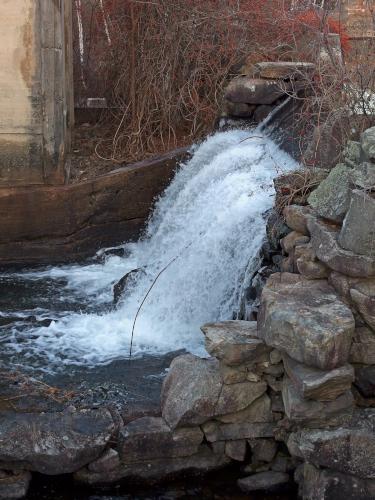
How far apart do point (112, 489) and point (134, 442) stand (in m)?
0.31

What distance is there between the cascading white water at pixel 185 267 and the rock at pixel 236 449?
1.34 m

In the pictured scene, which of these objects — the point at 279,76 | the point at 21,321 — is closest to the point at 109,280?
the point at 21,321

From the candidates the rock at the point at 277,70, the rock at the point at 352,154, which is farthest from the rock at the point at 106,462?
the rock at the point at 277,70

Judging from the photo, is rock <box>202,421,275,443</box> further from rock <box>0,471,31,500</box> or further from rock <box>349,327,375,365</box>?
rock <box>0,471,31,500</box>

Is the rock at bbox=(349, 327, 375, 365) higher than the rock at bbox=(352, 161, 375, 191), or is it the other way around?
the rock at bbox=(352, 161, 375, 191)

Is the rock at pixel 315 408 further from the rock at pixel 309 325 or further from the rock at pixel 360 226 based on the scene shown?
the rock at pixel 360 226

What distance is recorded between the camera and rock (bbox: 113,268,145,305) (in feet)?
22.1

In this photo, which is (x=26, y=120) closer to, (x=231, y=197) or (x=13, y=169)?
(x=13, y=169)

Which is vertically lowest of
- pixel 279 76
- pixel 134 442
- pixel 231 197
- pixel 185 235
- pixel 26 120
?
pixel 134 442

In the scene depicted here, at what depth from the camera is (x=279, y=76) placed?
802cm

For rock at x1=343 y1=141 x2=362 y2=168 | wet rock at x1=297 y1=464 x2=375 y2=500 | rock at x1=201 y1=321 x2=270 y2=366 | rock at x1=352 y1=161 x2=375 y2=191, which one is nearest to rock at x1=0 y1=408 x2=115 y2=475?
rock at x1=201 y1=321 x2=270 y2=366

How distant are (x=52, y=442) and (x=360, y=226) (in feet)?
7.01

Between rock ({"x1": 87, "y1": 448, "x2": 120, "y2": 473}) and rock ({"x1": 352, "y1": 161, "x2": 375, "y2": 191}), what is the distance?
212 centimetres

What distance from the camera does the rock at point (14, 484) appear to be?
423 centimetres
